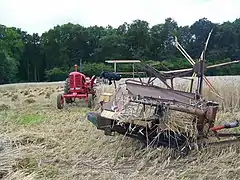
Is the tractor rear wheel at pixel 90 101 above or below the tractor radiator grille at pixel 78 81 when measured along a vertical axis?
below

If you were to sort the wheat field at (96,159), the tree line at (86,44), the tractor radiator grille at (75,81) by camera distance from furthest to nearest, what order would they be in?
1. the tree line at (86,44)
2. the tractor radiator grille at (75,81)
3. the wheat field at (96,159)

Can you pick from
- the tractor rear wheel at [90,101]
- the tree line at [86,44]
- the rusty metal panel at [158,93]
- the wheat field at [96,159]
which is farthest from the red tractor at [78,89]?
the tree line at [86,44]

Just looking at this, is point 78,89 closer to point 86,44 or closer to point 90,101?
point 90,101

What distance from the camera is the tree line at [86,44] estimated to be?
5556 centimetres

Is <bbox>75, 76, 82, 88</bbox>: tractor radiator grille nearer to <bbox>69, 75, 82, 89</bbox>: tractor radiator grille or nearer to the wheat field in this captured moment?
<bbox>69, 75, 82, 89</bbox>: tractor radiator grille

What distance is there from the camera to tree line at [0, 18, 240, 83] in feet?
182

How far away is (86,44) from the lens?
6750 cm

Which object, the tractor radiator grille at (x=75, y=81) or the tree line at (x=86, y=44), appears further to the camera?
the tree line at (x=86, y=44)

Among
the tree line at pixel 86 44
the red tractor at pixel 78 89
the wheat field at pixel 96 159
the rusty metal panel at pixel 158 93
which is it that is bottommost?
the wheat field at pixel 96 159

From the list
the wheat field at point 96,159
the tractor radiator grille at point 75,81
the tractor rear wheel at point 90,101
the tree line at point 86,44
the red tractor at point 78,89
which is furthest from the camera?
the tree line at point 86,44

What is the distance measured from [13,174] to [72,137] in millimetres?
2658

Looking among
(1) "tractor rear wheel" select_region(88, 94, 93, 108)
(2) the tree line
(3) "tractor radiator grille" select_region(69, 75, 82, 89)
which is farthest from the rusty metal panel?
(2) the tree line

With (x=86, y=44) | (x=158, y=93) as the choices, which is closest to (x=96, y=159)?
(x=158, y=93)

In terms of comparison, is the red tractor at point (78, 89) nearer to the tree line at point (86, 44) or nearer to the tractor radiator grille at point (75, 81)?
the tractor radiator grille at point (75, 81)
